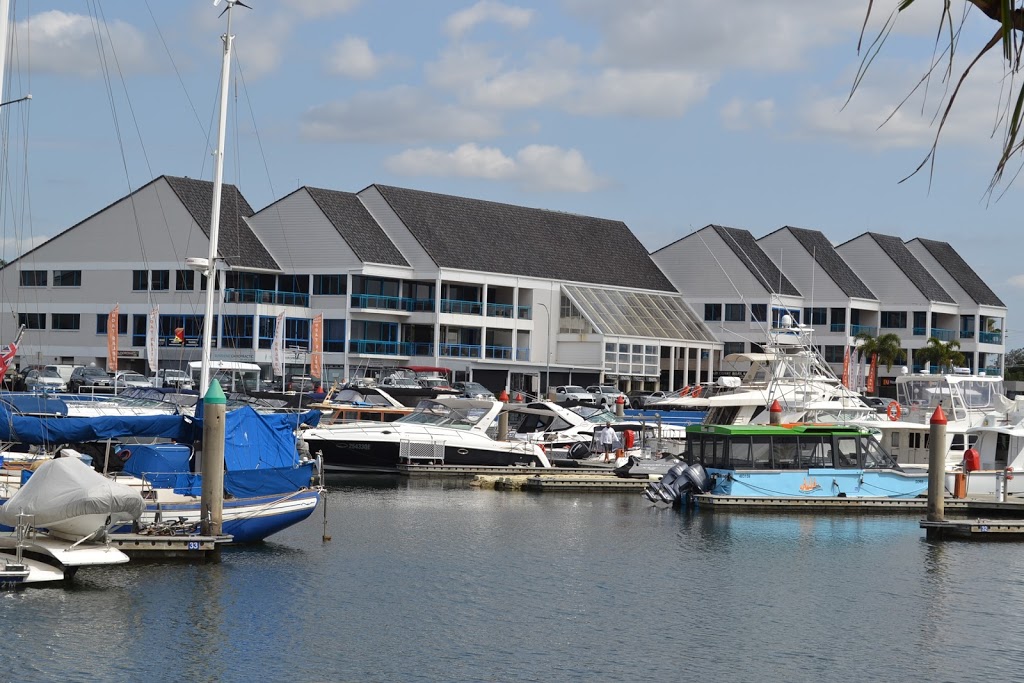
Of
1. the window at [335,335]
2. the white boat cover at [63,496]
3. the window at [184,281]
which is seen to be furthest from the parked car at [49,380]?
the white boat cover at [63,496]

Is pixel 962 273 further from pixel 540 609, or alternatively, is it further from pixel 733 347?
pixel 540 609

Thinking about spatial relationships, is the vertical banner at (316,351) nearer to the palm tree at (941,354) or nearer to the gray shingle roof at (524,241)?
the gray shingle roof at (524,241)

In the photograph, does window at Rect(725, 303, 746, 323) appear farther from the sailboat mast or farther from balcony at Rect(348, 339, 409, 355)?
the sailboat mast

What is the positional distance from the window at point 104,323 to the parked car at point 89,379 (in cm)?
807

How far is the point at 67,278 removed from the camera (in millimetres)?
90375

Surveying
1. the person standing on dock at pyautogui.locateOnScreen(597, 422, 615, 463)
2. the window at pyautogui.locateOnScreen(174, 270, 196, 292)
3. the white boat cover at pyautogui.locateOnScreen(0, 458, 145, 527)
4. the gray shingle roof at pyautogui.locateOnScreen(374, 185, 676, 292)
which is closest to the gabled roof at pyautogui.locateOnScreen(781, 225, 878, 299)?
the gray shingle roof at pyautogui.locateOnScreen(374, 185, 676, 292)

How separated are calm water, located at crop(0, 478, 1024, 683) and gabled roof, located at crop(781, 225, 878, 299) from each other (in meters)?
74.0

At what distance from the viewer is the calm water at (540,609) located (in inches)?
837

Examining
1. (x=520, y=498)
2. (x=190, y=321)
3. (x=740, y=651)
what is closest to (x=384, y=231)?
(x=190, y=321)

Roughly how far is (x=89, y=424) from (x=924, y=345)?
88.2 metres

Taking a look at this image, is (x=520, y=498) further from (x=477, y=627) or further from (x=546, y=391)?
(x=546, y=391)

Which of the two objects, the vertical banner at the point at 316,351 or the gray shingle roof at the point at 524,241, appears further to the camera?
the gray shingle roof at the point at 524,241

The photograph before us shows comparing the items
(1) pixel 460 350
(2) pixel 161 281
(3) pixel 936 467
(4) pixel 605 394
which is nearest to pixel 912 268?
(4) pixel 605 394

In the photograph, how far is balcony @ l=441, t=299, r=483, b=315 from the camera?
88.6 m
